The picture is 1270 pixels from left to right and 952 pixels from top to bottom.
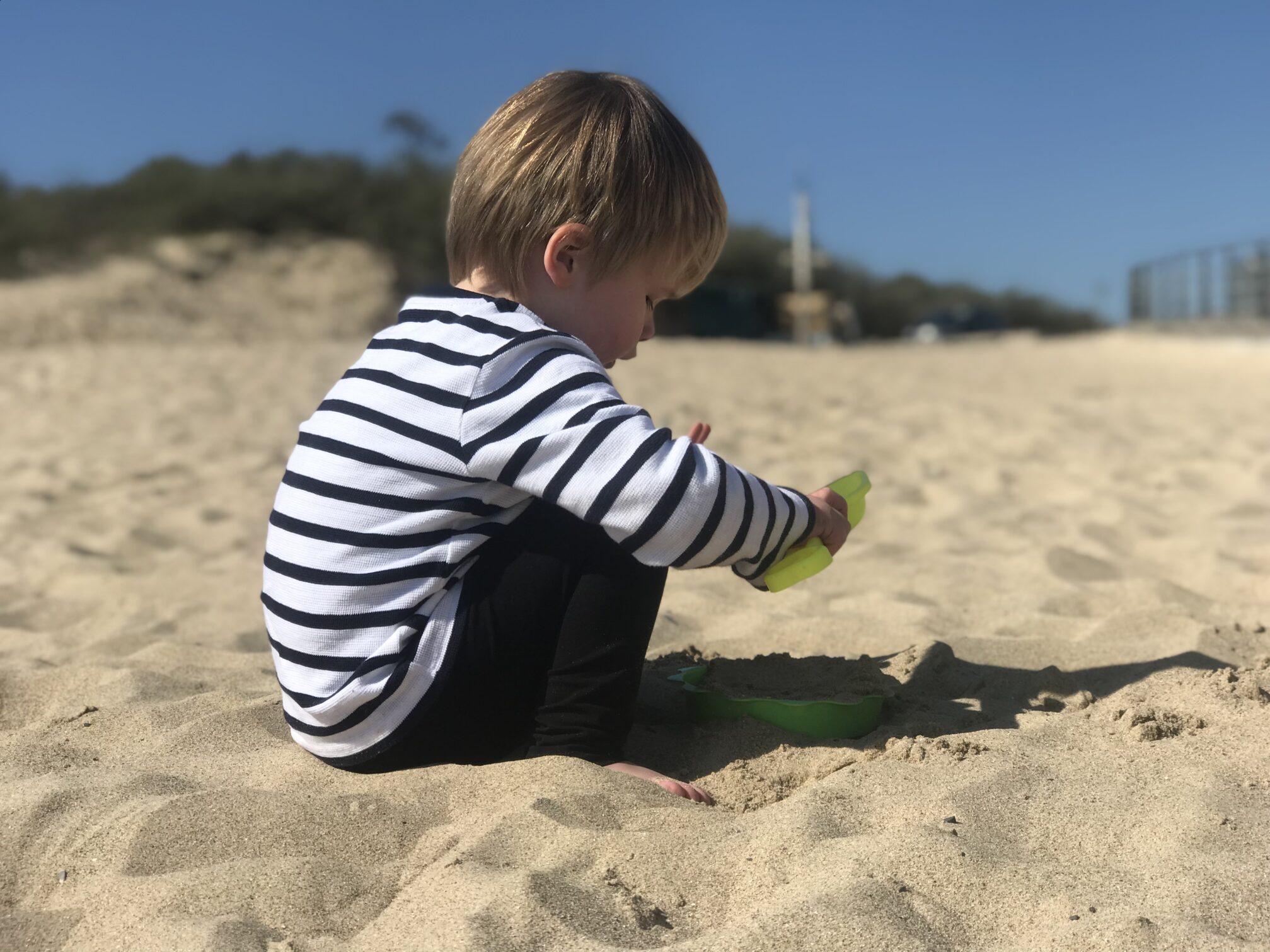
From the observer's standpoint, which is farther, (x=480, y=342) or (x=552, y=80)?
(x=552, y=80)

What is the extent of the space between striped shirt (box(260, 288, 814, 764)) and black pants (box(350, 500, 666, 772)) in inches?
1.2

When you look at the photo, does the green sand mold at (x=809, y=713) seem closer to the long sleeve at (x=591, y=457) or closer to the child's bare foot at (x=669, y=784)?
the child's bare foot at (x=669, y=784)

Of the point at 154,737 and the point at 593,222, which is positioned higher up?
the point at 593,222

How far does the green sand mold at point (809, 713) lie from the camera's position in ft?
5.62

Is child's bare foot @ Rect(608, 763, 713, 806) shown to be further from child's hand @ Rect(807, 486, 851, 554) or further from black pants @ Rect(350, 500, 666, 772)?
child's hand @ Rect(807, 486, 851, 554)

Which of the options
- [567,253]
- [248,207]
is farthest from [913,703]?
[248,207]

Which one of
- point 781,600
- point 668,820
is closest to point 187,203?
point 781,600

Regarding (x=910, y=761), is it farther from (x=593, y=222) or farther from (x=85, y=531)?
(x=85, y=531)

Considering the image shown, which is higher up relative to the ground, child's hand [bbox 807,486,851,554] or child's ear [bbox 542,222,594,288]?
child's ear [bbox 542,222,594,288]

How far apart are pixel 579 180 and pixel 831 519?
1.95 feet

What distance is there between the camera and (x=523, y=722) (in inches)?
62.5

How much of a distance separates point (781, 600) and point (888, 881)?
134cm

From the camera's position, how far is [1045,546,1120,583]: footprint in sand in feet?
8.82

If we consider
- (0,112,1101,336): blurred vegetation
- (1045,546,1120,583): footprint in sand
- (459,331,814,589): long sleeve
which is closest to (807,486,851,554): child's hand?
(459,331,814,589): long sleeve
